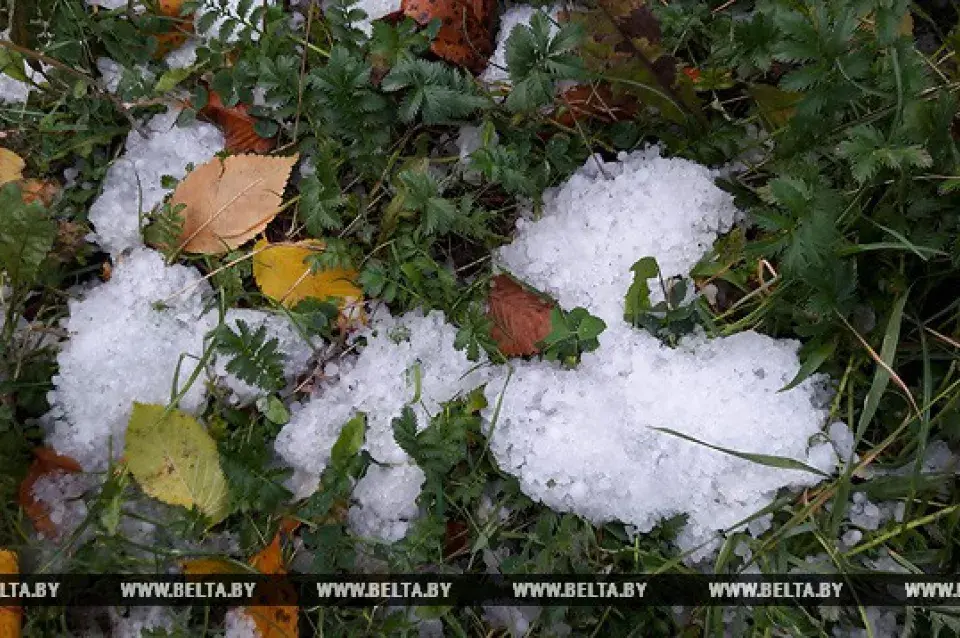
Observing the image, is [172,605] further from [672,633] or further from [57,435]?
[672,633]

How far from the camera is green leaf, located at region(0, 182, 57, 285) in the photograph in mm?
1631

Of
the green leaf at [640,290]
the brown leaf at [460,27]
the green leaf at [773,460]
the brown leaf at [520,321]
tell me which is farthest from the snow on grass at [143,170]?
the green leaf at [773,460]

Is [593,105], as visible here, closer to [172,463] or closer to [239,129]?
[239,129]

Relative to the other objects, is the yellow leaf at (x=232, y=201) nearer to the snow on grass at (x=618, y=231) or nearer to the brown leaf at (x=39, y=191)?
the brown leaf at (x=39, y=191)

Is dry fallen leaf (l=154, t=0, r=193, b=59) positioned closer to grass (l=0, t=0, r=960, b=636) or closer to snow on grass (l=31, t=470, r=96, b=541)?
grass (l=0, t=0, r=960, b=636)

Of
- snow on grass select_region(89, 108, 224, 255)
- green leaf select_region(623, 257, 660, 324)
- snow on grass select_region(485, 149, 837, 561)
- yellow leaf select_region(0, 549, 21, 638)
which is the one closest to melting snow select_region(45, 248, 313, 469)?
snow on grass select_region(89, 108, 224, 255)

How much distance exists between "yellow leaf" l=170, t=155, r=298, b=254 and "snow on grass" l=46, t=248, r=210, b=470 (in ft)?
0.32

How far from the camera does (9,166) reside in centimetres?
179

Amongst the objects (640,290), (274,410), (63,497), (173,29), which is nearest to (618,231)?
(640,290)

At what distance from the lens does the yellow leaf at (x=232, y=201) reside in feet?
5.67

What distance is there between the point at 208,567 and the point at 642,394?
908 mm

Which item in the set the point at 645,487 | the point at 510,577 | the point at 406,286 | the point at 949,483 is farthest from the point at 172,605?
the point at 949,483

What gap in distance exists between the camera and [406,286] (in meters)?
1.67

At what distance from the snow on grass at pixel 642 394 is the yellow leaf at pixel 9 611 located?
954 millimetres
